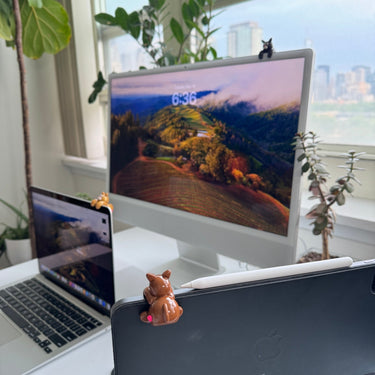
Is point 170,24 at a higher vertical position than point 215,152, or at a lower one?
higher

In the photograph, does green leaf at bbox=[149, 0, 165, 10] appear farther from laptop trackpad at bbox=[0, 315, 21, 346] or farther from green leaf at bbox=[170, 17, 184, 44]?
laptop trackpad at bbox=[0, 315, 21, 346]

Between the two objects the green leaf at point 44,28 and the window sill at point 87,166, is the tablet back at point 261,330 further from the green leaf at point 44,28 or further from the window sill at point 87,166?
the green leaf at point 44,28

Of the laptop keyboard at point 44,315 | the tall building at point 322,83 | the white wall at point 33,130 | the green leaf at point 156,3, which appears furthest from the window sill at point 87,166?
the tall building at point 322,83

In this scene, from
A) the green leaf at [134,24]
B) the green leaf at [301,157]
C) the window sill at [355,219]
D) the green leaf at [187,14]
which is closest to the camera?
the green leaf at [301,157]

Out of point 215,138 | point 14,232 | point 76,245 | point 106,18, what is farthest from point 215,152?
point 14,232

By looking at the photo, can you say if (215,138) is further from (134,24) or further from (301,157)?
(134,24)

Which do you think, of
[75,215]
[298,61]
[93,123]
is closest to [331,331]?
[298,61]

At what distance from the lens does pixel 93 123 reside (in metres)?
1.90

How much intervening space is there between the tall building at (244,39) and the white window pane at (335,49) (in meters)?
0.02

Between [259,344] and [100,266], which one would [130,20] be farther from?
[259,344]

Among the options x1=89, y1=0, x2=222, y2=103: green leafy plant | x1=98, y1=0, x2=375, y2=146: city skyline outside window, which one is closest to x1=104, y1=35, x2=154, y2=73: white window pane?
x1=89, y1=0, x2=222, y2=103: green leafy plant

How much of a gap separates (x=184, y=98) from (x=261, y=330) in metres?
0.53

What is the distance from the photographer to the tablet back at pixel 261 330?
14.7 inches

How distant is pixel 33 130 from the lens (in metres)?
1.84
